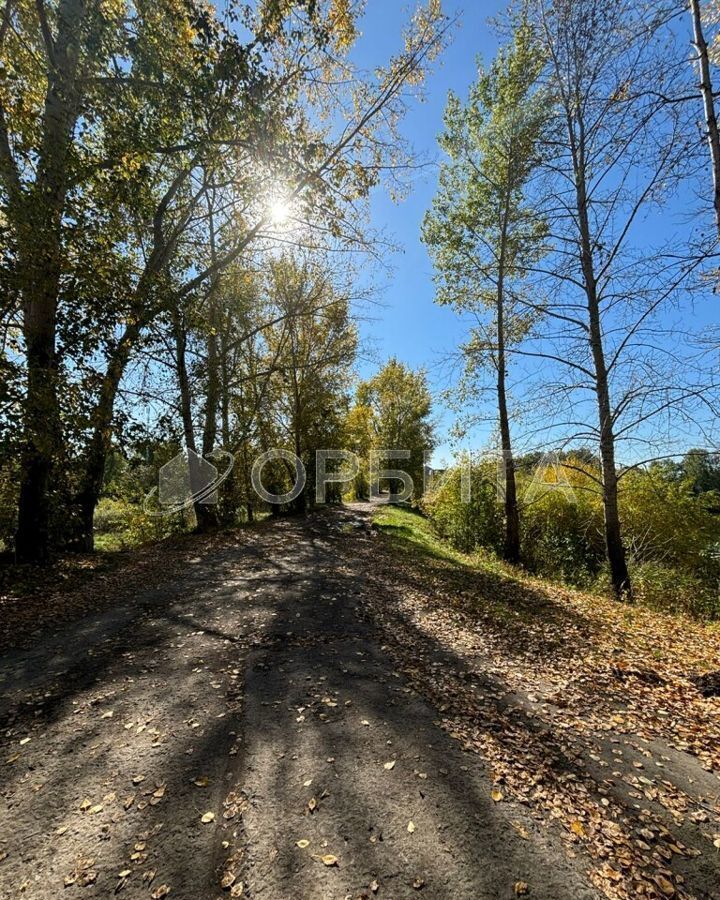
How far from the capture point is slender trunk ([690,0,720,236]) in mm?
3502

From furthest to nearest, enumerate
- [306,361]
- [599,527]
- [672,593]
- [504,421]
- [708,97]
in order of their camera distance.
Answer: [306,361] < [599,527] < [504,421] < [672,593] < [708,97]

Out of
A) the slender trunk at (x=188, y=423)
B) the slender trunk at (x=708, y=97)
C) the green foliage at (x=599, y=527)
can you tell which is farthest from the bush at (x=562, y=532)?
the slender trunk at (x=188, y=423)

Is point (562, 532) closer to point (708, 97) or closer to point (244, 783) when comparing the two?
point (708, 97)

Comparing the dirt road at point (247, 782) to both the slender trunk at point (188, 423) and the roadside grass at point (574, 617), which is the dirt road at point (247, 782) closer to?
the roadside grass at point (574, 617)

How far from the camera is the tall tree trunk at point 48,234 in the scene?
561 cm

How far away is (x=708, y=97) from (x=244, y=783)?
663cm

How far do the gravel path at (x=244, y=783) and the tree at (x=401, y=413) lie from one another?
28.2 m

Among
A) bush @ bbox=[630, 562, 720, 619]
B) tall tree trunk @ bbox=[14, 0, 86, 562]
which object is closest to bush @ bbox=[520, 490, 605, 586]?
bush @ bbox=[630, 562, 720, 619]

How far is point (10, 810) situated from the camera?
2.45 m

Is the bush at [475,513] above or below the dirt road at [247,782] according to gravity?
above

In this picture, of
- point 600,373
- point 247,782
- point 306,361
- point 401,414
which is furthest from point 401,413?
point 247,782

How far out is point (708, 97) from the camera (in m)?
3.55

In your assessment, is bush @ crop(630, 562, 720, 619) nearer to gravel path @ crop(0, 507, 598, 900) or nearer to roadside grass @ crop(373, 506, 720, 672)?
roadside grass @ crop(373, 506, 720, 672)

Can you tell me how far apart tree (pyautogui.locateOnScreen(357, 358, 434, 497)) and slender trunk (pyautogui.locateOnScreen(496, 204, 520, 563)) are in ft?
69.8
